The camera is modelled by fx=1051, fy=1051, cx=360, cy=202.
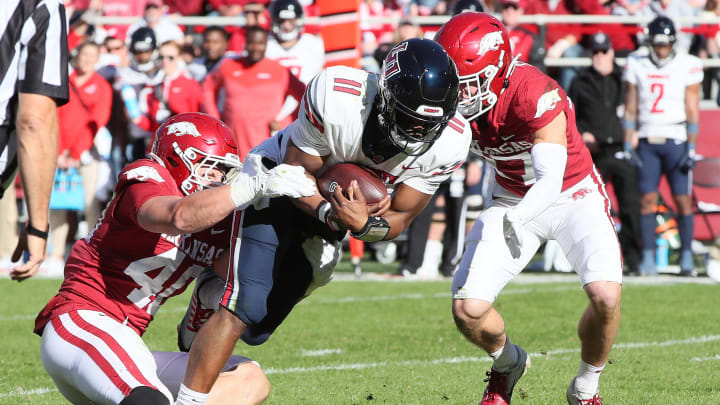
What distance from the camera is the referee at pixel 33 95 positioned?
377 centimetres

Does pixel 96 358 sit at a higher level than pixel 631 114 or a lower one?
higher

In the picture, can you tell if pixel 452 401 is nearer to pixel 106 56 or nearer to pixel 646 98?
pixel 646 98

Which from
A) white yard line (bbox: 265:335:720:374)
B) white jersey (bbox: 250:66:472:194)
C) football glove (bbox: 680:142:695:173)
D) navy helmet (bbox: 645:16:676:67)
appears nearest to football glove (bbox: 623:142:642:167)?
football glove (bbox: 680:142:695:173)

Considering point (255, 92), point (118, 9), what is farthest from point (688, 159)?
point (118, 9)

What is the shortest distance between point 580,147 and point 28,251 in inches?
99.7

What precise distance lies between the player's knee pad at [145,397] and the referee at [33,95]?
26.1 inches

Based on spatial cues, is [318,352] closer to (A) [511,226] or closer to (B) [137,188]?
(A) [511,226]

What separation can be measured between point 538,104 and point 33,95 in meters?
2.06

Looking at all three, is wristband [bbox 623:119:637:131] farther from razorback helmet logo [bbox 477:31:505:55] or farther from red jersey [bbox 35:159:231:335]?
red jersey [bbox 35:159:231:335]

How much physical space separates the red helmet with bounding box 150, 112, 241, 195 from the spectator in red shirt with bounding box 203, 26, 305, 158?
17.0 feet

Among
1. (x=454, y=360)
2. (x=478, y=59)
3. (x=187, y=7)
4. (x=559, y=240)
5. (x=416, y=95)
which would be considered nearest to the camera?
(x=416, y=95)

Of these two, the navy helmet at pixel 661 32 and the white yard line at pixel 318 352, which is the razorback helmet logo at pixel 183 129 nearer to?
the white yard line at pixel 318 352

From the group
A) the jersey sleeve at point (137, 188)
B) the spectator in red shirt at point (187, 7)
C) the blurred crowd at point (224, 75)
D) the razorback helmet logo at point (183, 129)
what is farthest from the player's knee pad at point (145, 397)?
the spectator in red shirt at point (187, 7)

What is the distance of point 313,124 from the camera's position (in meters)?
3.81
